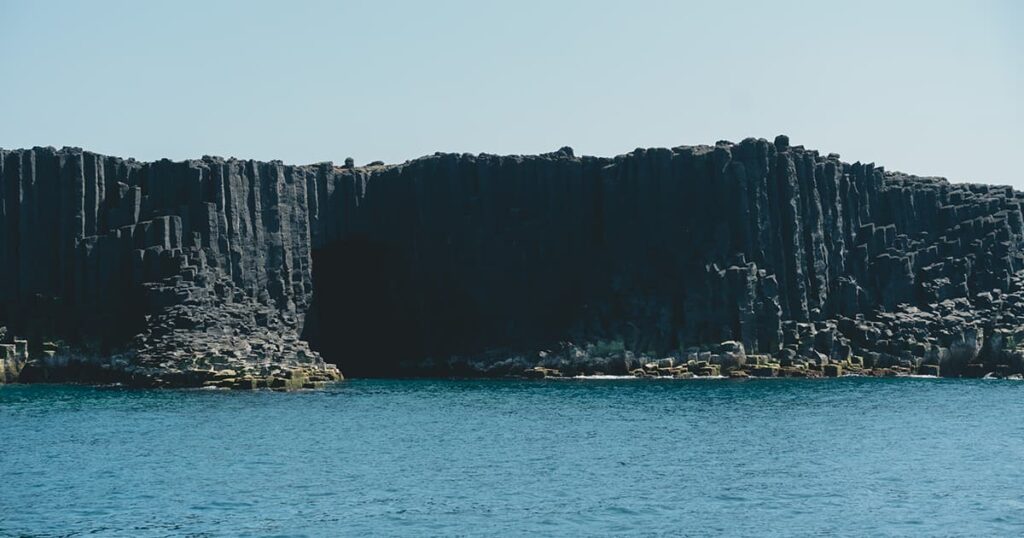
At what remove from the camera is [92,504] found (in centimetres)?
5116

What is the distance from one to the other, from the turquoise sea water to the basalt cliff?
1659 cm

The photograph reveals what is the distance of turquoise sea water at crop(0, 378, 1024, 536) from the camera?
157 ft

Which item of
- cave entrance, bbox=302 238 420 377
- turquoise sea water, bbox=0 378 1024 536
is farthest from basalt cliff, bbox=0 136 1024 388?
turquoise sea water, bbox=0 378 1024 536

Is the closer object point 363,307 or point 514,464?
point 514,464

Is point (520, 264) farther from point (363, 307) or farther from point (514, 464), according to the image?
point (514, 464)

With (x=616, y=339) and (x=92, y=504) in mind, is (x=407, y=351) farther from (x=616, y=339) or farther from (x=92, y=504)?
(x=92, y=504)

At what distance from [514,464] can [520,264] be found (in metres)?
63.2

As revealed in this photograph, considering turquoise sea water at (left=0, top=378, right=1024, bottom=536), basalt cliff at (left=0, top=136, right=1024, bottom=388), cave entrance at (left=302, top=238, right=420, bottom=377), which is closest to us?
turquoise sea water at (left=0, top=378, right=1024, bottom=536)

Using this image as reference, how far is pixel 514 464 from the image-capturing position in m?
61.4

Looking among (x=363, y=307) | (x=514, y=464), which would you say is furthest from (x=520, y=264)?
(x=514, y=464)

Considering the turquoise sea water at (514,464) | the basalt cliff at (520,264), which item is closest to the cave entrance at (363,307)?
the basalt cliff at (520,264)

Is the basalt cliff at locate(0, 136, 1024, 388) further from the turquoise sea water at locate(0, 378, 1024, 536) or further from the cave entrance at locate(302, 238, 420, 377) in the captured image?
the turquoise sea water at locate(0, 378, 1024, 536)

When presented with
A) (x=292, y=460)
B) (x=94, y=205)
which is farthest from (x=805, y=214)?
(x=292, y=460)

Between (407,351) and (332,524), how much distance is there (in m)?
76.5
